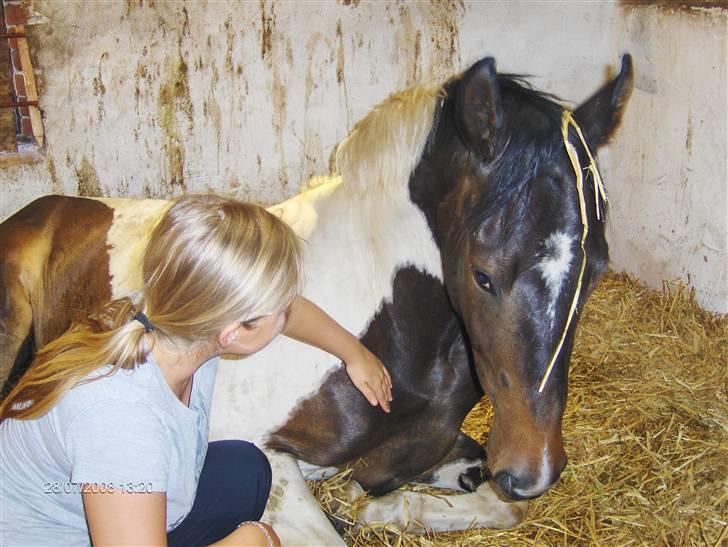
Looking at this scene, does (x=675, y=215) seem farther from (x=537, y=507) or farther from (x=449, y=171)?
(x=449, y=171)

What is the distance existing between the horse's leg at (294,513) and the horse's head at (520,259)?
1.84 ft

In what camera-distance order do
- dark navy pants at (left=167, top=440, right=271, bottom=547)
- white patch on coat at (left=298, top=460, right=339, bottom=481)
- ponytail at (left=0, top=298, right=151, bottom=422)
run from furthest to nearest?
white patch on coat at (left=298, top=460, right=339, bottom=481), dark navy pants at (left=167, top=440, right=271, bottom=547), ponytail at (left=0, top=298, right=151, bottom=422)

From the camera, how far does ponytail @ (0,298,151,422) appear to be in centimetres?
163

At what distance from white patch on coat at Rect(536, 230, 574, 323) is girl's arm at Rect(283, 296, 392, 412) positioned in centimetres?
61

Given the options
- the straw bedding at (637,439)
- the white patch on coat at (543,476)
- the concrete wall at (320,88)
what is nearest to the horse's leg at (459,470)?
the straw bedding at (637,439)

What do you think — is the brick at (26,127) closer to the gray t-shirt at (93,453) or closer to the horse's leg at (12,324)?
the horse's leg at (12,324)

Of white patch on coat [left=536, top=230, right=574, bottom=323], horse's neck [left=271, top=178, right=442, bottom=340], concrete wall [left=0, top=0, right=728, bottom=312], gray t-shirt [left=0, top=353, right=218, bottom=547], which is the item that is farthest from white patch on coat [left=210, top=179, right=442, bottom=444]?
concrete wall [left=0, top=0, right=728, bottom=312]

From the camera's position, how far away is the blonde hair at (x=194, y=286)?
161 cm

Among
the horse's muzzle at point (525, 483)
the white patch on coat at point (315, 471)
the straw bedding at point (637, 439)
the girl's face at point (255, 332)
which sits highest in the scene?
the girl's face at point (255, 332)

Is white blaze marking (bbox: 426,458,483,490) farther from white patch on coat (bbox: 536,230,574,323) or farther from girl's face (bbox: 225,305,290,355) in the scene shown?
girl's face (bbox: 225,305,290,355)

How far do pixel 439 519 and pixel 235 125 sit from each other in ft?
9.12

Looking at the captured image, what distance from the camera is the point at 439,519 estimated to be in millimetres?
2746

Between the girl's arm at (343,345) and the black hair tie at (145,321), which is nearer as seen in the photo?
the black hair tie at (145,321)

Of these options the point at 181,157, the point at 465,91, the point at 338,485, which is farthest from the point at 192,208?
the point at 181,157
